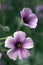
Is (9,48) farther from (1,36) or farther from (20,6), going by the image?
(20,6)

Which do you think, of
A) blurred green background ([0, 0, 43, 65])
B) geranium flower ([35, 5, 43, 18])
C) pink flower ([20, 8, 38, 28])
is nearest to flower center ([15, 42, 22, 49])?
pink flower ([20, 8, 38, 28])

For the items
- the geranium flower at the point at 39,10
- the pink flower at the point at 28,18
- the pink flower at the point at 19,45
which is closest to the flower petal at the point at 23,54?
the pink flower at the point at 19,45

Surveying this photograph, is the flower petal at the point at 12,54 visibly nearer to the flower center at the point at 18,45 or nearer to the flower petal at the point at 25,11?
the flower center at the point at 18,45

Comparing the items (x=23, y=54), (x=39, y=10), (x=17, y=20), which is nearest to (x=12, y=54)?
(x=23, y=54)

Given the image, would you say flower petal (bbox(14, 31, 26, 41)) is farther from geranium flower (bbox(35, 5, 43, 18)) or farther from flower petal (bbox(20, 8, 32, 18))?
geranium flower (bbox(35, 5, 43, 18))

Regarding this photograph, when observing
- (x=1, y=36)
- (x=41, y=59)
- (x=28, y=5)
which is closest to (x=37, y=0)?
(x=28, y=5)

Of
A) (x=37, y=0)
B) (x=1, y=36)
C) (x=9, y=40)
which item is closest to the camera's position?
(x=9, y=40)
